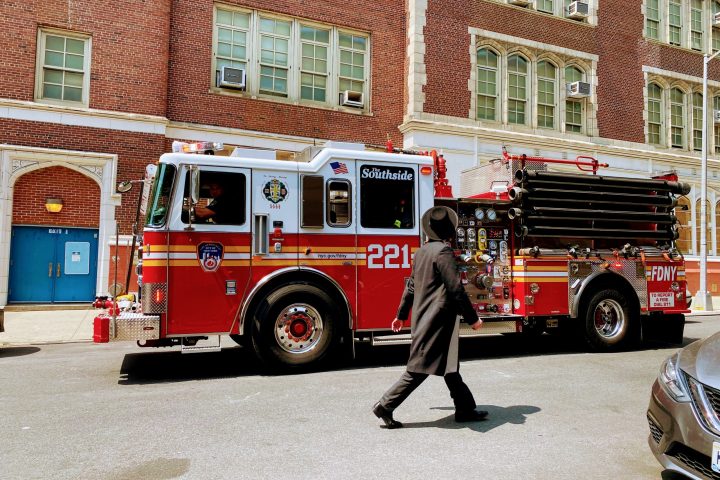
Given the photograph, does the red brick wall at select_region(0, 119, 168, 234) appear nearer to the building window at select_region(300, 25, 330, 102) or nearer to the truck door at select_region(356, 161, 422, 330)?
the building window at select_region(300, 25, 330, 102)

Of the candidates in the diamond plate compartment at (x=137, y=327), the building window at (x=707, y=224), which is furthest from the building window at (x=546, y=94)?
the diamond plate compartment at (x=137, y=327)

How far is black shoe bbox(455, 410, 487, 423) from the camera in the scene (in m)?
5.05

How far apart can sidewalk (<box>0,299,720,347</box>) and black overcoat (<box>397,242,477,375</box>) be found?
8.37 meters

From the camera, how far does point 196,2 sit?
51.6ft

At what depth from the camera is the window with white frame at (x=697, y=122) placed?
2338 cm

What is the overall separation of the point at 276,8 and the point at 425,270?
45.7 ft

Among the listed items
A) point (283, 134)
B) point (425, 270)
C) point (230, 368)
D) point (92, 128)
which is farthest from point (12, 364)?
point (283, 134)

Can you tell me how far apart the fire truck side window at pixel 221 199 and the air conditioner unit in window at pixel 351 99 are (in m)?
10.9

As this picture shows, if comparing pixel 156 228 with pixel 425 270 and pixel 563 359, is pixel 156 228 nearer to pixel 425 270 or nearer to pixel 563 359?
pixel 425 270

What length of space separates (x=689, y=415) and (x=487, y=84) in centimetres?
1728

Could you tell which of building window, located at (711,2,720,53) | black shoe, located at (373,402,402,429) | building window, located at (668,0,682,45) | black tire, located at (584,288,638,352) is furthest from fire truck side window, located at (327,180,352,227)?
building window, located at (711,2,720,53)

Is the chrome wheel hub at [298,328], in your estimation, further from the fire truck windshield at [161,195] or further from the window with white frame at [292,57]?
the window with white frame at [292,57]

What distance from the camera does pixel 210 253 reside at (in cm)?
686

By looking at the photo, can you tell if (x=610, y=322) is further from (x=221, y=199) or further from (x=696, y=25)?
(x=696, y=25)
